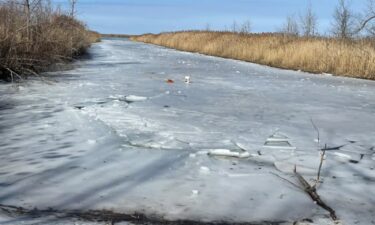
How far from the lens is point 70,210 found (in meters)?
2.46

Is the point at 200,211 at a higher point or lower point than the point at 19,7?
lower

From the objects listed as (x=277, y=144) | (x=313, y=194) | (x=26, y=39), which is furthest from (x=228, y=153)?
(x=26, y=39)

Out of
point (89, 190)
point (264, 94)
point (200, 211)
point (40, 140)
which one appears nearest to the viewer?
→ point (200, 211)

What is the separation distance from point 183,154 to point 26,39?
594 cm

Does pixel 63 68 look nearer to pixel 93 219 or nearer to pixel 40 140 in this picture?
pixel 40 140

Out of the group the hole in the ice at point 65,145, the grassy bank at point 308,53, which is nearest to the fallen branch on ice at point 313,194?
the hole in the ice at point 65,145

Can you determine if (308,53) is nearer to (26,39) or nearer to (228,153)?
(26,39)

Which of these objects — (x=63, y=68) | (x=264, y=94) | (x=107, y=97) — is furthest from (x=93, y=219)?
(x=63, y=68)

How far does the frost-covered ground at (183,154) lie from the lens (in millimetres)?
2611

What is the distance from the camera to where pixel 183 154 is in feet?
11.7

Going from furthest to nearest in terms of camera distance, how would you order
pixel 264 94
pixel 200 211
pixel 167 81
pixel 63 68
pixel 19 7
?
pixel 63 68 < pixel 19 7 < pixel 167 81 < pixel 264 94 < pixel 200 211

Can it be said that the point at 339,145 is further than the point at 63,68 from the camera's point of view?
No

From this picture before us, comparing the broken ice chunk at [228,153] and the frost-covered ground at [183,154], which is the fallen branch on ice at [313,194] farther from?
the broken ice chunk at [228,153]

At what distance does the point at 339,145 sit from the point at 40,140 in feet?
8.02
